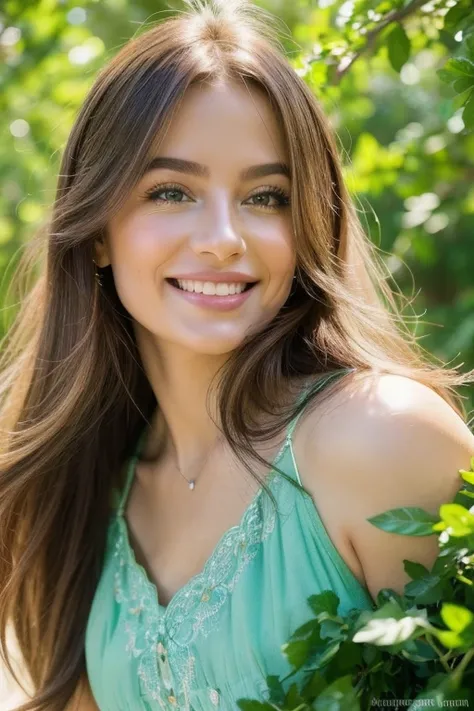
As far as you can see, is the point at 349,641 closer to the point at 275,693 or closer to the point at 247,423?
the point at 275,693

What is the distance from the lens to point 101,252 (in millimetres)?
2475

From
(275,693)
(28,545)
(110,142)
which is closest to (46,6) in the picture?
(110,142)

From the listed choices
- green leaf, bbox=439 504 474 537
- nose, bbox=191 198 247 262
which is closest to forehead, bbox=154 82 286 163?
nose, bbox=191 198 247 262

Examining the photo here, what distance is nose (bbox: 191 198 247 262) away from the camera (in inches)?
84.8

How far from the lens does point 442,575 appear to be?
1.58 metres

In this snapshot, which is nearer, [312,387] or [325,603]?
[325,603]

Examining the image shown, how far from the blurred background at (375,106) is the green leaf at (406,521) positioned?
746mm

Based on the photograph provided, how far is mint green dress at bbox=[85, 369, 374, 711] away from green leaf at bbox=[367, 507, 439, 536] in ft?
1.65

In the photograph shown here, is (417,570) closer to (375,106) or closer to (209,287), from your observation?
(209,287)

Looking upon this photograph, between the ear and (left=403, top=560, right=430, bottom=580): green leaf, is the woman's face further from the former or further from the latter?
(left=403, top=560, right=430, bottom=580): green leaf

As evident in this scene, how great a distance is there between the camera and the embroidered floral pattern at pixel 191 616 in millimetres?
2197

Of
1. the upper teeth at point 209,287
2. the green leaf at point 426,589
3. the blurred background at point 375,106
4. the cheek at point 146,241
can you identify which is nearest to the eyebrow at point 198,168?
the cheek at point 146,241

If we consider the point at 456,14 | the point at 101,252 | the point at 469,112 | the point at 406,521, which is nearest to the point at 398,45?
the point at 456,14

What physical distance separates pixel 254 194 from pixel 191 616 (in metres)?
0.91
